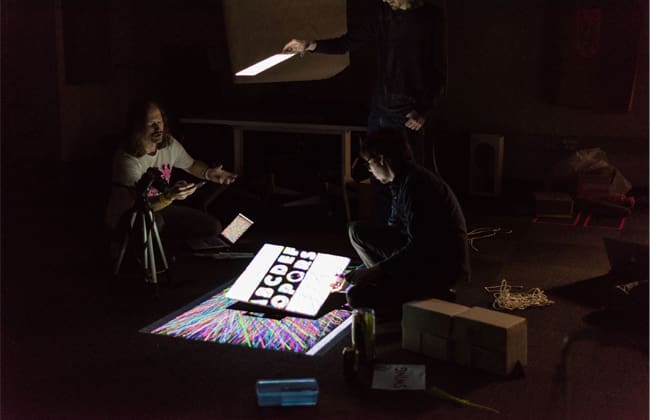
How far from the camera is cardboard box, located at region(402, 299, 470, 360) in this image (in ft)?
11.2

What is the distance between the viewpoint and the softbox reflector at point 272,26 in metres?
5.88

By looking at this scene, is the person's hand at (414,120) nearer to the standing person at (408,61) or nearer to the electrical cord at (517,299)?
the standing person at (408,61)

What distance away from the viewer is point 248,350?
3578 mm

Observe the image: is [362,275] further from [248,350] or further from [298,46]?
[298,46]

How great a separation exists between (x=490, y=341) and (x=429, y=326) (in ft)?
0.93

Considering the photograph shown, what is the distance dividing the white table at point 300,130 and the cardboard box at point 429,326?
2.11 meters

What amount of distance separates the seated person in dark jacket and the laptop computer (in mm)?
1082

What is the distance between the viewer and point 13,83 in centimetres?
670

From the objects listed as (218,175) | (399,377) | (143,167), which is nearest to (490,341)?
(399,377)

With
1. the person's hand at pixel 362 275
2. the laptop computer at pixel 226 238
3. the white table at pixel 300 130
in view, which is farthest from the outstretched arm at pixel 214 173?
the white table at pixel 300 130

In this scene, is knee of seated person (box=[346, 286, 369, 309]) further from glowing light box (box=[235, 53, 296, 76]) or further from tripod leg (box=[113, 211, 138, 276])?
glowing light box (box=[235, 53, 296, 76])

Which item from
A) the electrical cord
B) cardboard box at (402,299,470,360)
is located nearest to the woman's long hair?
cardboard box at (402,299,470,360)

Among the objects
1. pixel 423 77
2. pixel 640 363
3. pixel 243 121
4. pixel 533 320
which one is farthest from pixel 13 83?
pixel 640 363

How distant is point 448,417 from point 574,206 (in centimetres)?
317
